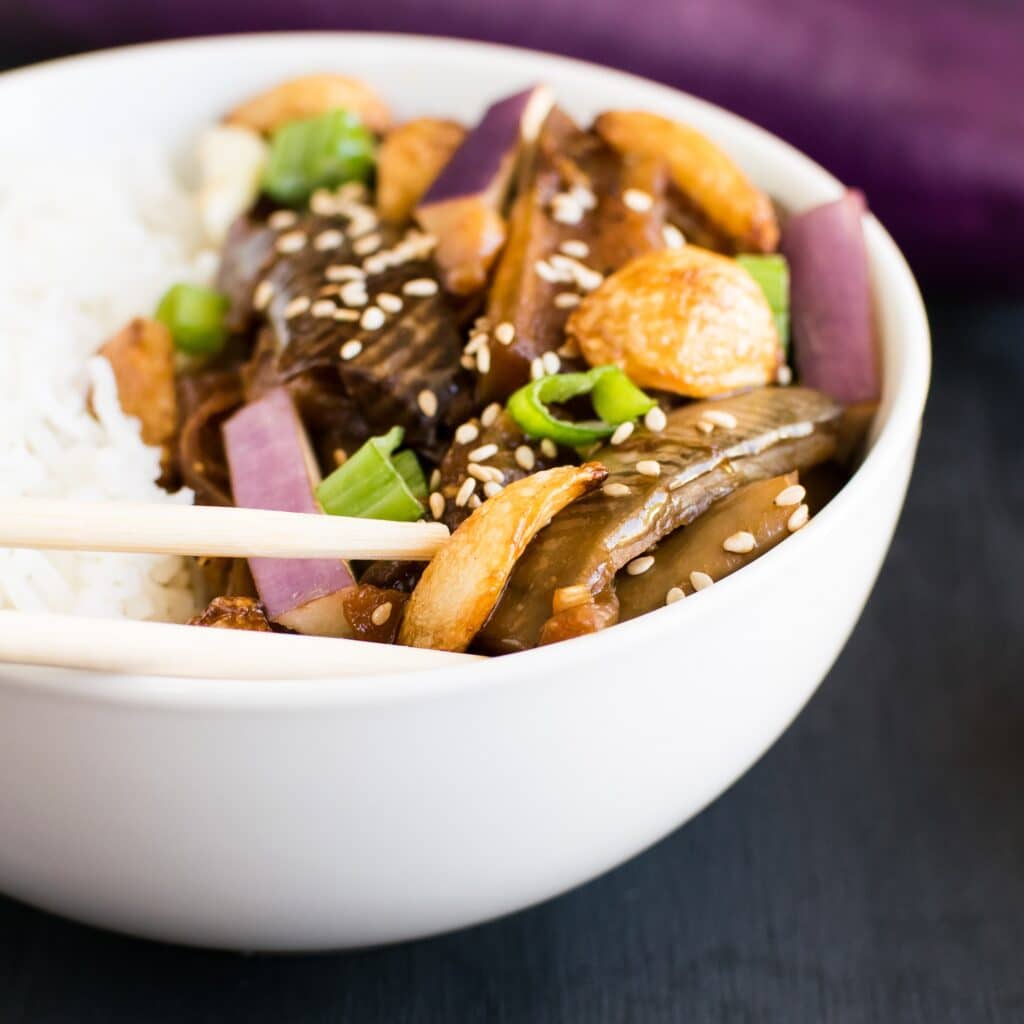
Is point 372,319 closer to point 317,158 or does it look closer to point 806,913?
point 317,158

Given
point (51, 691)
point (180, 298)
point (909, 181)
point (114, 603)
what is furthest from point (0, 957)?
point (909, 181)

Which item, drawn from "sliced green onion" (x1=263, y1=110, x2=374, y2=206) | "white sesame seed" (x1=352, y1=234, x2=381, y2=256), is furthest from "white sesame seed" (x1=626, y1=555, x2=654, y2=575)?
"sliced green onion" (x1=263, y1=110, x2=374, y2=206)

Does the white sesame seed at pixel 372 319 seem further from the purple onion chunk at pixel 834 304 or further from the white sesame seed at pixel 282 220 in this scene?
the purple onion chunk at pixel 834 304

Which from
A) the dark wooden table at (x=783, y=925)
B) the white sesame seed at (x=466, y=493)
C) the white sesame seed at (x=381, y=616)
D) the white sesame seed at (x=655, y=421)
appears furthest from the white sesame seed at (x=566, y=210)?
the dark wooden table at (x=783, y=925)

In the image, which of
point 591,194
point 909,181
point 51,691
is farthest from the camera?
point 909,181

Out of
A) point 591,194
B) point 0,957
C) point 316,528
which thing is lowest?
point 0,957

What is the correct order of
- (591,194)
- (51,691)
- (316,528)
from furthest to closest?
(591,194), (316,528), (51,691)

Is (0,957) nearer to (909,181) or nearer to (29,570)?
(29,570)
